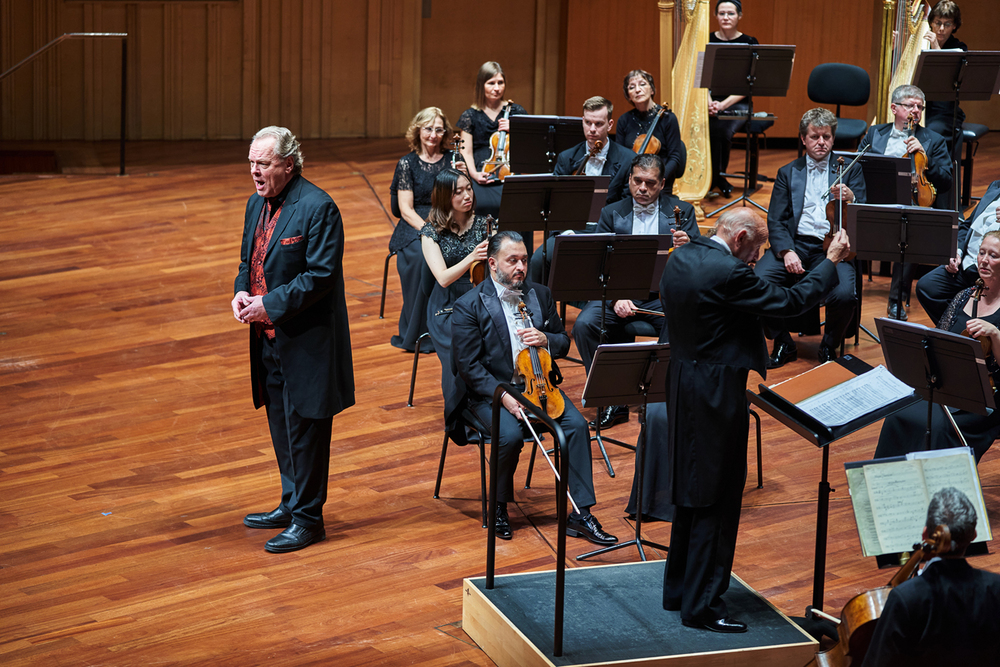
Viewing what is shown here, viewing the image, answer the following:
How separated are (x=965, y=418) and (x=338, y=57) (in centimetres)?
863

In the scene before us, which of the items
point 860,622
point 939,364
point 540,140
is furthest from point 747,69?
point 860,622

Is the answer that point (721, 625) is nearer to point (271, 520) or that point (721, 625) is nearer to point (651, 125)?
point (271, 520)

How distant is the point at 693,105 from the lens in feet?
27.0

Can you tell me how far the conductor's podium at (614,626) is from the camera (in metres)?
3.17

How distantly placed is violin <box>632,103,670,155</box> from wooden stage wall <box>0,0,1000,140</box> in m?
4.31

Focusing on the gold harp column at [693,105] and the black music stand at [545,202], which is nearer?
the black music stand at [545,202]

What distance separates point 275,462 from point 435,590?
4.09ft

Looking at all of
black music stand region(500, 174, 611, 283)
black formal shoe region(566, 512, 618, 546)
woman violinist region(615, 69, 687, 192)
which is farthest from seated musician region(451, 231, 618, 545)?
woman violinist region(615, 69, 687, 192)

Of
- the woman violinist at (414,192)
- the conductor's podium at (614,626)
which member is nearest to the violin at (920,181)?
the woman violinist at (414,192)

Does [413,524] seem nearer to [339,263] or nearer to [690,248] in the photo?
[339,263]

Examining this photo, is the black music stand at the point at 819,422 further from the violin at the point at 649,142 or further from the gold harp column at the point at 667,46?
the gold harp column at the point at 667,46

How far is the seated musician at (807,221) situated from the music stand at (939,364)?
2.13 m

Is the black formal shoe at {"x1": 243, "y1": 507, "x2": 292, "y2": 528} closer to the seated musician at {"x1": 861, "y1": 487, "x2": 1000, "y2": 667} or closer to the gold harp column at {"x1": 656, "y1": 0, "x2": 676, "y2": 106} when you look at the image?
the seated musician at {"x1": 861, "y1": 487, "x2": 1000, "y2": 667}

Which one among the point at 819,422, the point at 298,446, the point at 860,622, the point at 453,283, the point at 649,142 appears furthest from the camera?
the point at 649,142
